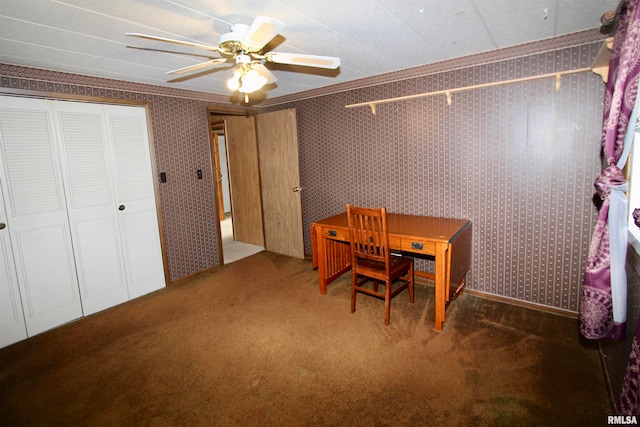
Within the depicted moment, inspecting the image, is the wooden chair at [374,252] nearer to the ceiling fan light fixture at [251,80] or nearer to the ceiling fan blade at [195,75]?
the ceiling fan light fixture at [251,80]

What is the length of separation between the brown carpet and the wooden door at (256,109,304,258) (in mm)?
1408

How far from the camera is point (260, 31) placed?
1480 mm

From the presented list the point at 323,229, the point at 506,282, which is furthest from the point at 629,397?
the point at 323,229

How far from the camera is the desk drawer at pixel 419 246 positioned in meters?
2.54

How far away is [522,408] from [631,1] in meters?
2.10

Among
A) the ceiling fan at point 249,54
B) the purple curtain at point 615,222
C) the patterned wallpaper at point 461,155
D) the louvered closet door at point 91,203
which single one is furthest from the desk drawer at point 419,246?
the louvered closet door at point 91,203

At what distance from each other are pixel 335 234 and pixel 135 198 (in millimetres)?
2066

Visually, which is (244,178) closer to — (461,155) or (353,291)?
(353,291)

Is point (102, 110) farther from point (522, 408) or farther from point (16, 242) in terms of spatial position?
point (522, 408)

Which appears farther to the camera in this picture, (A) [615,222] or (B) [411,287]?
(B) [411,287]

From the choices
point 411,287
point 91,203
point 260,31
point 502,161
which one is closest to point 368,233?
point 411,287

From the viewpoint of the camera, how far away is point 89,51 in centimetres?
236

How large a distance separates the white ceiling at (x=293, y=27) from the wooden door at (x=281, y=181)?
1.43 meters

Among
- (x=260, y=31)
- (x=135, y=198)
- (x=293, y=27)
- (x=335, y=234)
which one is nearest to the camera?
(x=260, y=31)
